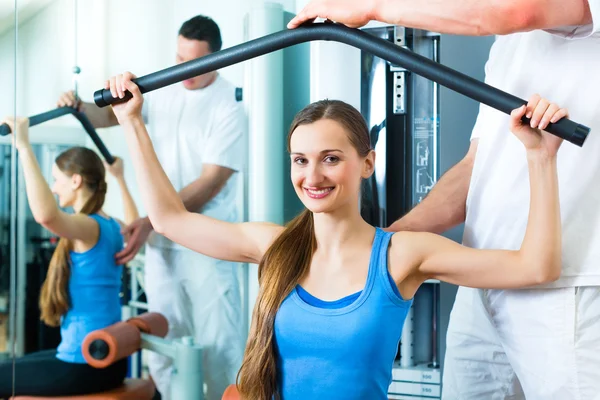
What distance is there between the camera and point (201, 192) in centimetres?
207

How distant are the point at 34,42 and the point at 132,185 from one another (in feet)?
1.63

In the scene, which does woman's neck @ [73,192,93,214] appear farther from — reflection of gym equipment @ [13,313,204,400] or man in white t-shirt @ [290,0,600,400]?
man in white t-shirt @ [290,0,600,400]

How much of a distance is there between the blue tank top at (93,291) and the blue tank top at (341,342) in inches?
32.1

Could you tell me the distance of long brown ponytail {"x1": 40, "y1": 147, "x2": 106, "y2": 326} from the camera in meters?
2.10

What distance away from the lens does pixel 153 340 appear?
2.10 meters

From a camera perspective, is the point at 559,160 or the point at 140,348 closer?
the point at 559,160

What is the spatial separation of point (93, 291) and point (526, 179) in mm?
1224

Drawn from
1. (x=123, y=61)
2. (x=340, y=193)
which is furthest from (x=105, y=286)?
(x=340, y=193)

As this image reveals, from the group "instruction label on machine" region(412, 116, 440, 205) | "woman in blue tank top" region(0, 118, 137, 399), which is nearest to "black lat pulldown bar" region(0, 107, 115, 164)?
"woman in blue tank top" region(0, 118, 137, 399)

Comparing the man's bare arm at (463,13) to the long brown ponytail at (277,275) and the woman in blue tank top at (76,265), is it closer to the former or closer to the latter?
the long brown ponytail at (277,275)

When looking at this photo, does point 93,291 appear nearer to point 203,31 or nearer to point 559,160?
point 203,31

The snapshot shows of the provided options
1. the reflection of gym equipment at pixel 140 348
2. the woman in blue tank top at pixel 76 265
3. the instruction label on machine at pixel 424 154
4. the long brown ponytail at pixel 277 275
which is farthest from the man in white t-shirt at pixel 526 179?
the woman in blue tank top at pixel 76 265

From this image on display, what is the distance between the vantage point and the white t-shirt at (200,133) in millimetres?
2051

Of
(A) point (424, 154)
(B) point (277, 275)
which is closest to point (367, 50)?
(B) point (277, 275)
